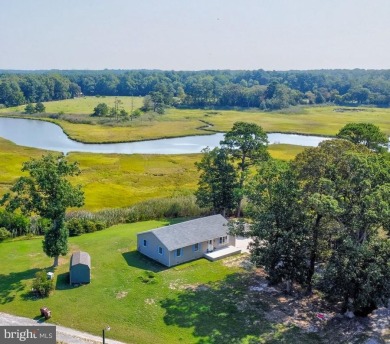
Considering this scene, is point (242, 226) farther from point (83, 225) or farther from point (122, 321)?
point (83, 225)

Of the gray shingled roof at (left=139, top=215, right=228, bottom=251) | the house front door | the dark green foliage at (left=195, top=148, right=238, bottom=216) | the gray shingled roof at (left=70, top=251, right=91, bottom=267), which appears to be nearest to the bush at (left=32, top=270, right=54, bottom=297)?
the gray shingled roof at (left=70, top=251, right=91, bottom=267)

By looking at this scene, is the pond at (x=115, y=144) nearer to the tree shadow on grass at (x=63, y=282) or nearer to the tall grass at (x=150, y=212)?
the tall grass at (x=150, y=212)

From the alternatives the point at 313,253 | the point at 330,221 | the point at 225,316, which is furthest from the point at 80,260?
the point at 330,221

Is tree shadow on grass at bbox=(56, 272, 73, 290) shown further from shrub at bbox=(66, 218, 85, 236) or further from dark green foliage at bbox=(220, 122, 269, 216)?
dark green foliage at bbox=(220, 122, 269, 216)

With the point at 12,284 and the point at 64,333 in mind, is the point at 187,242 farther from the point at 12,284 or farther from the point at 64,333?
the point at 12,284

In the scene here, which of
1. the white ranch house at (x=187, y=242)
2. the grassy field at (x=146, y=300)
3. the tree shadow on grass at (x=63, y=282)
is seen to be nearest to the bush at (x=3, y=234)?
the grassy field at (x=146, y=300)

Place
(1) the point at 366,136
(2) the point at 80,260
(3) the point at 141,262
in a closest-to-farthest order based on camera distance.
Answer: (2) the point at 80,260, (3) the point at 141,262, (1) the point at 366,136
